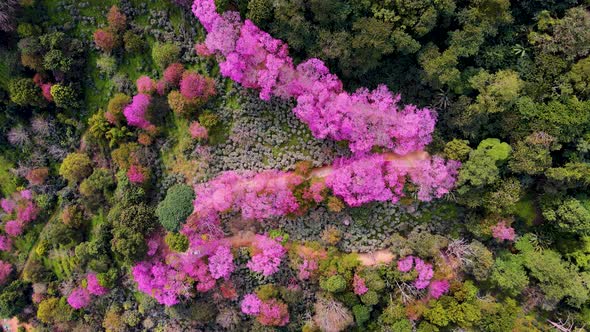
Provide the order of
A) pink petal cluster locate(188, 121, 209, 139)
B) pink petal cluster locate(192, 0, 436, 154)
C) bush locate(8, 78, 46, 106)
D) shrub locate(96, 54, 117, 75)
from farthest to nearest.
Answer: shrub locate(96, 54, 117, 75) → bush locate(8, 78, 46, 106) → pink petal cluster locate(188, 121, 209, 139) → pink petal cluster locate(192, 0, 436, 154)

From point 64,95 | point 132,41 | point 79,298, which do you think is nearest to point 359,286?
point 79,298

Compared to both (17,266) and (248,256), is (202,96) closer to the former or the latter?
(248,256)

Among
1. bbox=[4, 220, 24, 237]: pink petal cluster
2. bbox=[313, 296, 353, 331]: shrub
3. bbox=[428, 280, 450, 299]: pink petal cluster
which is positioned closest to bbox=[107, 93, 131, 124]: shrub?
bbox=[4, 220, 24, 237]: pink petal cluster

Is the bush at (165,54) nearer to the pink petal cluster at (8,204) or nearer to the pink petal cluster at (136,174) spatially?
the pink petal cluster at (136,174)

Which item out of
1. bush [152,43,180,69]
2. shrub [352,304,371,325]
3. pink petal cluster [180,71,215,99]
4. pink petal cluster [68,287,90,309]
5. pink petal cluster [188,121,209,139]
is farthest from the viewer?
pink petal cluster [68,287,90,309]

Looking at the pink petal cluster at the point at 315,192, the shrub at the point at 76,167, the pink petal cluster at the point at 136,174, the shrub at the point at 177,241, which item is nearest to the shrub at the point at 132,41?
the pink petal cluster at the point at 136,174

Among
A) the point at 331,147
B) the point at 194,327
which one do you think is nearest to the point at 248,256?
the point at 194,327

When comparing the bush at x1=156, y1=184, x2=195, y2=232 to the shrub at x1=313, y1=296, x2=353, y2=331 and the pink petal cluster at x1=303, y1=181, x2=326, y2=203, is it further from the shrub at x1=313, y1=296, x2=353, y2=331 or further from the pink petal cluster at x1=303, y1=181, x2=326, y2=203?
the shrub at x1=313, y1=296, x2=353, y2=331

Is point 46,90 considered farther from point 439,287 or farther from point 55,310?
point 439,287
